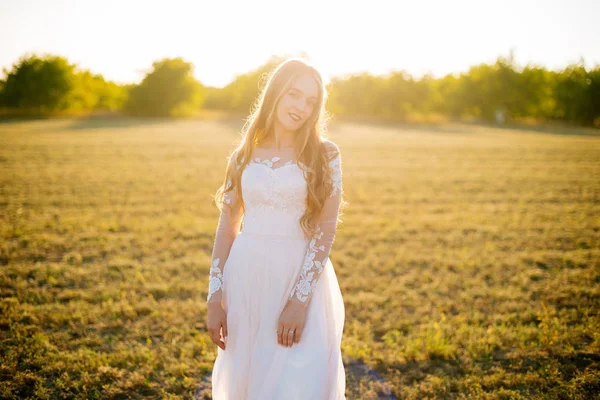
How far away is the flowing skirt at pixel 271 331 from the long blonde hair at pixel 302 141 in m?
0.29

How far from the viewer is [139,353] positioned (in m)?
4.18

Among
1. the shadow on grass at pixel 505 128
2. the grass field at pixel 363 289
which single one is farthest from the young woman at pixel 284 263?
the shadow on grass at pixel 505 128

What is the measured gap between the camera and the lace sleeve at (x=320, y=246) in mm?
2320

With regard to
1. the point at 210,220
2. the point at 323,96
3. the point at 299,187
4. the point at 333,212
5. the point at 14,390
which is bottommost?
the point at 14,390

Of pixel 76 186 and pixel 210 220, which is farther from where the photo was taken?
pixel 76 186

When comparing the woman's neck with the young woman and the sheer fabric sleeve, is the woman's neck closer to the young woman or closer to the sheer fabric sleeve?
the young woman

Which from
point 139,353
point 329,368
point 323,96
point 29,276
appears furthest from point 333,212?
point 29,276

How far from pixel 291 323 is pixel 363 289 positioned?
13.1 feet

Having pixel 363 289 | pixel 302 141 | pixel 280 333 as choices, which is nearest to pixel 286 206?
pixel 302 141

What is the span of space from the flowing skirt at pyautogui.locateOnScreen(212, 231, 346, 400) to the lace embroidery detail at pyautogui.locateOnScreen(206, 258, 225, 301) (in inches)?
1.6

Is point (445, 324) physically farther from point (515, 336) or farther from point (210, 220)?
point (210, 220)

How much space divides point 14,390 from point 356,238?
6.42m

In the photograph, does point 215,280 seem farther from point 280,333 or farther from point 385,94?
point 385,94

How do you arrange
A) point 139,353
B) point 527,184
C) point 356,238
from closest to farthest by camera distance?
point 139,353 < point 356,238 < point 527,184
